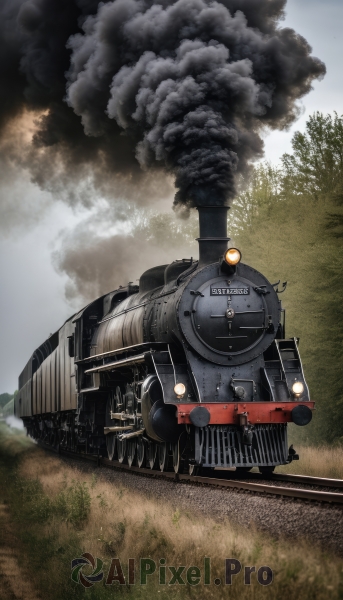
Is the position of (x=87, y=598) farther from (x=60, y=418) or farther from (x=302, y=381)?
(x=60, y=418)

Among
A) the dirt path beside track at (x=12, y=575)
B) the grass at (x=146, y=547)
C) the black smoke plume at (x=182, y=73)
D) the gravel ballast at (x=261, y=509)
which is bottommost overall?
the dirt path beside track at (x=12, y=575)

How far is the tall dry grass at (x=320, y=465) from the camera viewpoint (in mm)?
13125

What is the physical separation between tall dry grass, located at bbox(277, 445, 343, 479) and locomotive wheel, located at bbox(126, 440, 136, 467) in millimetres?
3085

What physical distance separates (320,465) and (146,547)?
6662 millimetres

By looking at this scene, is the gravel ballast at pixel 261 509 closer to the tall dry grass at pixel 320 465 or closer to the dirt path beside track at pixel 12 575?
the dirt path beside track at pixel 12 575

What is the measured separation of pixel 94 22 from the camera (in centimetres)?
1501

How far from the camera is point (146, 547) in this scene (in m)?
7.79

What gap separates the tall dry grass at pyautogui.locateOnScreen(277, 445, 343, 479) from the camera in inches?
517

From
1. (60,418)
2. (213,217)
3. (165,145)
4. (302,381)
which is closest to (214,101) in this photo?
(165,145)

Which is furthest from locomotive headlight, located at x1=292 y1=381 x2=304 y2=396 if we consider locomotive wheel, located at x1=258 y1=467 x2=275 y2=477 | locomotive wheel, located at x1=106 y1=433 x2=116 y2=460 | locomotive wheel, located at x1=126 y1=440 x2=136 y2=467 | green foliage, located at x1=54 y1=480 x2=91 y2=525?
locomotive wheel, located at x1=106 y1=433 x2=116 y2=460

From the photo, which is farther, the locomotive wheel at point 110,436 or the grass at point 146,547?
the locomotive wheel at point 110,436

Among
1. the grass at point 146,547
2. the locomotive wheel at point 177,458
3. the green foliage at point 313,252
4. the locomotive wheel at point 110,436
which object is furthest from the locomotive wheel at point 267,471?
the green foliage at point 313,252

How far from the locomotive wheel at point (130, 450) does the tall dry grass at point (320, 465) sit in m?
3.08

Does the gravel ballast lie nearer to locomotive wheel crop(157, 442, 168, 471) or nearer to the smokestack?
locomotive wheel crop(157, 442, 168, 471)
